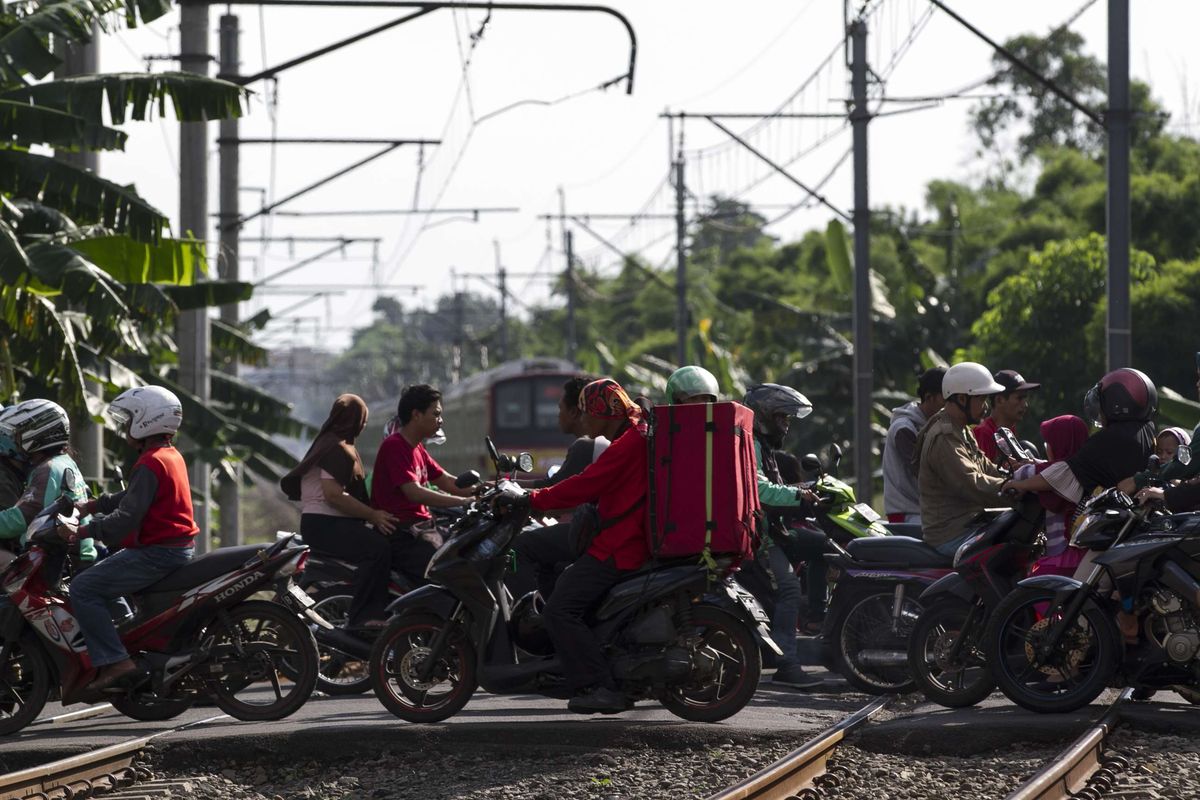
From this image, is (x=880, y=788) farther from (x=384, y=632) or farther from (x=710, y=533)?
(x=384, y=632)

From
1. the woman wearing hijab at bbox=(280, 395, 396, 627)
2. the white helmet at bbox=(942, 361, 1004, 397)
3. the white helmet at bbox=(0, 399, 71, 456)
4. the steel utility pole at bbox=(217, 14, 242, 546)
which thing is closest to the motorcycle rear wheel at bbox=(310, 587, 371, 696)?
the woman wearing hijab at bbox=(280, 395, 396, 627)

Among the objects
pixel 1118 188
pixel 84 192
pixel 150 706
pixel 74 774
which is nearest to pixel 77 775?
Result: pixel 74 774

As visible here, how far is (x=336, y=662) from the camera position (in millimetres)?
10609

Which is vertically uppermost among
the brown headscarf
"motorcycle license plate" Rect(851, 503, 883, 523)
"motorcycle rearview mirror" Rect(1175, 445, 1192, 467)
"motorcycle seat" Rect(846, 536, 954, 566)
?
the brown headscarf

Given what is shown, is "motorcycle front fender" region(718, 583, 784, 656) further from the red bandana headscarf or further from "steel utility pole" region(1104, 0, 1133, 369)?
"steel utility pole" region(1104, 0, 1133, 369)

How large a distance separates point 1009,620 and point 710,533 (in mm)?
1474

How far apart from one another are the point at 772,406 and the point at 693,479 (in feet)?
8.08

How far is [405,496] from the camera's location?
10383mm

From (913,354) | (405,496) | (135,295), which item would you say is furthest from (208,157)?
(913,354)

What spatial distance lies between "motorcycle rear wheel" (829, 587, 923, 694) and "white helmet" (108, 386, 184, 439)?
359 cm

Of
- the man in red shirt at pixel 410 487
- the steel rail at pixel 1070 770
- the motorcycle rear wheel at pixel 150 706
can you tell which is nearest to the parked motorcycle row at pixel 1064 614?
the steel rail at pixel 1070 770

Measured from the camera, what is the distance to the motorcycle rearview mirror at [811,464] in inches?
413

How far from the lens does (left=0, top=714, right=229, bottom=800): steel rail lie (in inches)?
286

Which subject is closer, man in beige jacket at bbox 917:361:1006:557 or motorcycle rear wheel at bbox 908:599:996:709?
motorcycle rear wheel at bbox 908:599:996:709
